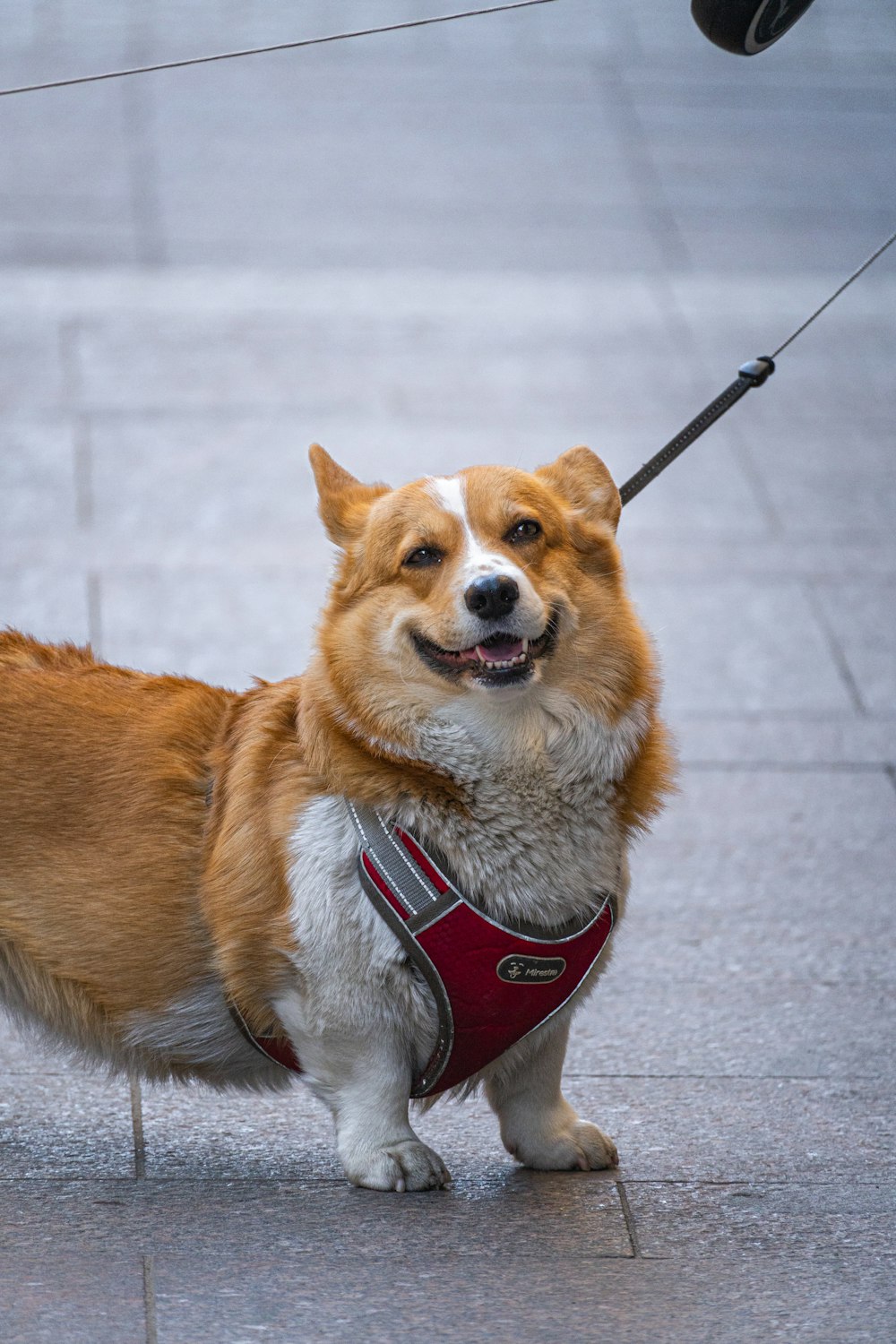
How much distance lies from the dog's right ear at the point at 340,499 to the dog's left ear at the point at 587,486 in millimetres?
399

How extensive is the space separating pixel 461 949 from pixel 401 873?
0.19 m

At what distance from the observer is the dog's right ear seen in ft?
11.7

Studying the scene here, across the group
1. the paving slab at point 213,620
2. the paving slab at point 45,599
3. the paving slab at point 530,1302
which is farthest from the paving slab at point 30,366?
the paving slab at point 530,1302

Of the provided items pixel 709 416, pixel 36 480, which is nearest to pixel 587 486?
pixel 709 416

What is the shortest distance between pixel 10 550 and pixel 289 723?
4.26m

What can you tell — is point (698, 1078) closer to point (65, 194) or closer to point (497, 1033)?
point (497, 1033)

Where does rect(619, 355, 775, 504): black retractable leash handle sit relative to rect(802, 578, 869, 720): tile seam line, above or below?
above

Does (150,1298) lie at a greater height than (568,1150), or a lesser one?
greater

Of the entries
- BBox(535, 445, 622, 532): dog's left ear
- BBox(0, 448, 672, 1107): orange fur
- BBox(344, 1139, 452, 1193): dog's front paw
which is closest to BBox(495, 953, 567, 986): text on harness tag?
BBox(0, 448, 672, 1107): orange fur

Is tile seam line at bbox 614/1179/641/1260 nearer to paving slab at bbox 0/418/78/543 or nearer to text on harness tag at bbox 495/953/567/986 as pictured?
text on harness tag at bbox 495/953/567/986

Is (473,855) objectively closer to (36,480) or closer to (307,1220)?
(307,1220)

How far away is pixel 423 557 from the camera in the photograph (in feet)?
11.0

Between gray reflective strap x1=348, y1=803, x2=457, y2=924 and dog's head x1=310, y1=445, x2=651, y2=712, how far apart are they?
0.29 m

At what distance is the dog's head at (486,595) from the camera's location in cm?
321
